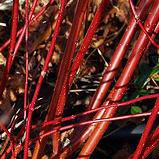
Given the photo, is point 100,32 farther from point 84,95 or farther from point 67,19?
point 84,95

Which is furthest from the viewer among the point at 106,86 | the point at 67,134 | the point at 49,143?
the point at 49,143

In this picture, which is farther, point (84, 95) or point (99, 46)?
point (99, 46)

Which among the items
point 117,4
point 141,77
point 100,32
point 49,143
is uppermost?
point 117,4

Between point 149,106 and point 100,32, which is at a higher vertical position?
point 100,32

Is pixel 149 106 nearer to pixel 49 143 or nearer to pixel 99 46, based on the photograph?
pixel 99 46

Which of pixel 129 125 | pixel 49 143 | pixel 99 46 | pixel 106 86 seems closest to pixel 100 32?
pixel 99 46

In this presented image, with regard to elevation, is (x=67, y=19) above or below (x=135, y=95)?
above

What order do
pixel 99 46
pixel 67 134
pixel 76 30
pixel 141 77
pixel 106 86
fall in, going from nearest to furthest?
pixel 76 30, pixel 106 86, pixel 67 134, pixel 141 77, pixel 99 46

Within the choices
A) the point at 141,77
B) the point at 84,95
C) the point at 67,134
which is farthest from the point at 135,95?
the point at 67,134

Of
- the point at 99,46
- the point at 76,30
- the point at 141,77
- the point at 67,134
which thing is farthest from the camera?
the point at 99,46
